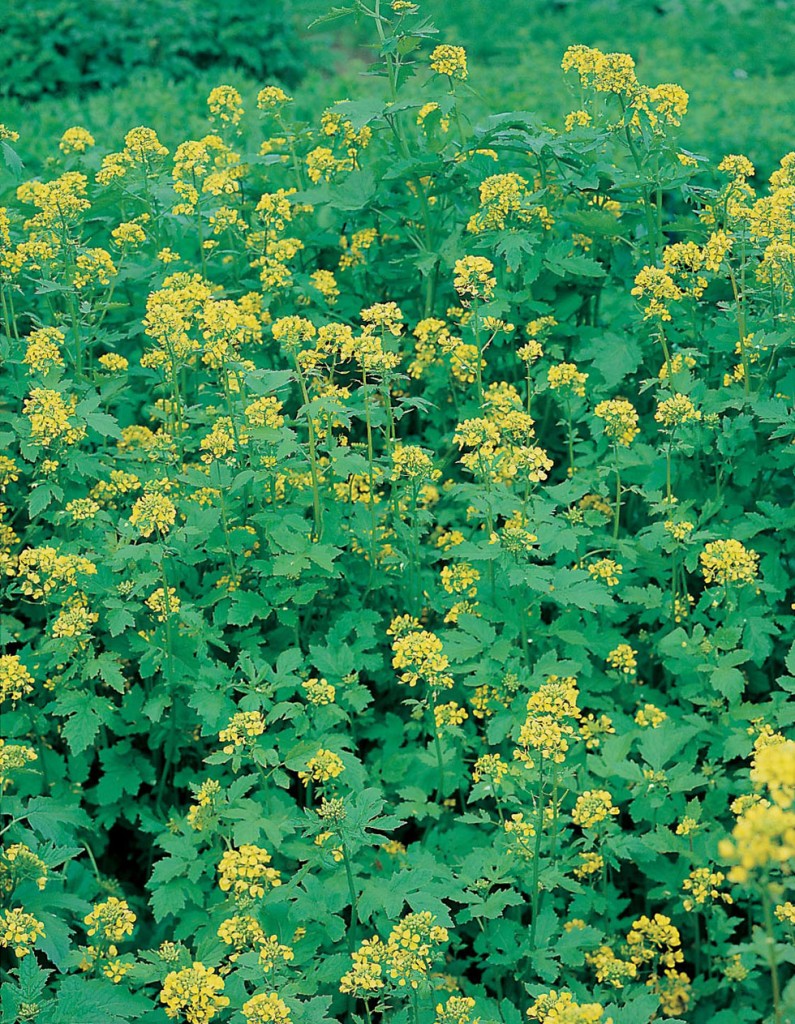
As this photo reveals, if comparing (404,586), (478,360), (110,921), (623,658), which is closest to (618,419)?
(478,360)

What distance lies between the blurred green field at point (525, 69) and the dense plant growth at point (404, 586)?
7.51 ft

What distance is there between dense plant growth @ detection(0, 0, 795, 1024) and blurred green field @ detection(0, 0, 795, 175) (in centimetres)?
229

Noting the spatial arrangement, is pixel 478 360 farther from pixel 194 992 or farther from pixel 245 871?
pixel 194 992

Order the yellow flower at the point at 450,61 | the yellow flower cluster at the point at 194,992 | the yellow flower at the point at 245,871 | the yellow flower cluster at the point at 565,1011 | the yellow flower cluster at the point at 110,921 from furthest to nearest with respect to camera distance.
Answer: the yellow flower at the point at 450,61 < the yellow flower cluster at the point at 110,921 < the yellow flower at the point at 245,871 < the yellow flower cluster at the point at 194,992 < the yellow flower cluster at the point at 565,1011

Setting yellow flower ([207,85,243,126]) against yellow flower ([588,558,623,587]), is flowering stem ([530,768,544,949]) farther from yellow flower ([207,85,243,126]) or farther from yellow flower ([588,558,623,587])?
yellow flower ([207,85,243,126])

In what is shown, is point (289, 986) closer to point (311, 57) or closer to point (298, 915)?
point (298, 915)

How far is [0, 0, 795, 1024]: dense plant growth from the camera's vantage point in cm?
322

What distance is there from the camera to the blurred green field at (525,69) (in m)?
7.57

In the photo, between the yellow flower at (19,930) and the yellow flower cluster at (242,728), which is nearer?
the yellow flower at (19,930)

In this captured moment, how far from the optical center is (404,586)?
3.86 metres

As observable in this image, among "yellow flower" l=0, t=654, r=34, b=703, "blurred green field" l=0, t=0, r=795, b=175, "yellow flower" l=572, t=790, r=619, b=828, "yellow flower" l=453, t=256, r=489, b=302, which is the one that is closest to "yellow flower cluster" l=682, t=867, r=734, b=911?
"yellow flower" l=572, t=790, r=619, b=828

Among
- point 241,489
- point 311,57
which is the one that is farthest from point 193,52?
point 241,489

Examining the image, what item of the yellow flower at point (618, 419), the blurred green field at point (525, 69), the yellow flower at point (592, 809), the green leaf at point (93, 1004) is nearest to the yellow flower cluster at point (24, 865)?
the green leaf at point (93, 1004)

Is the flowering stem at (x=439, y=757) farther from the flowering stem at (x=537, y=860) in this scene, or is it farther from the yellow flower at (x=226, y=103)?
the yellow flower at (x=226, y=103)
